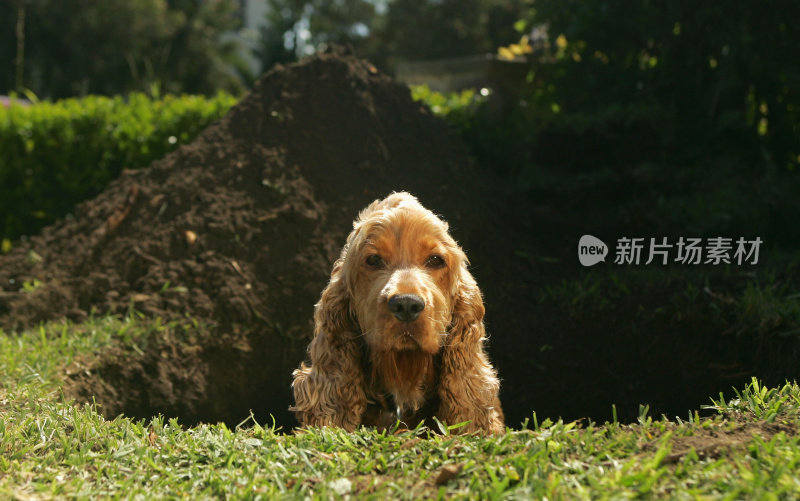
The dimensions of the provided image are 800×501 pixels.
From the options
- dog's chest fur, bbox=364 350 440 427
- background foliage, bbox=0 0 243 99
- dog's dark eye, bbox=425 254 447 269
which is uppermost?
background foliage, bbox=0 0 243 99

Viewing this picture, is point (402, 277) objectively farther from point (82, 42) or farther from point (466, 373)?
point (82, 42)

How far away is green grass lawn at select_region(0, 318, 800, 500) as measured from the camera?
2.06 meters

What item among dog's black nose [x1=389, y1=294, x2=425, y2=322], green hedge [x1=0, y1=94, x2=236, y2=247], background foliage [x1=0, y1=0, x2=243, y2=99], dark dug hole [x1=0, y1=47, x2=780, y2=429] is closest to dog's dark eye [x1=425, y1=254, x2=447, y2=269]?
dog's black nose [x1=389, y1=294, x2=425, y2=322]

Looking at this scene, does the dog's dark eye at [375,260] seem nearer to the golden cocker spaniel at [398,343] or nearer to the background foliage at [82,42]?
the golden cocker spaniel at [398,343]

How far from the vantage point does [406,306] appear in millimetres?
2922

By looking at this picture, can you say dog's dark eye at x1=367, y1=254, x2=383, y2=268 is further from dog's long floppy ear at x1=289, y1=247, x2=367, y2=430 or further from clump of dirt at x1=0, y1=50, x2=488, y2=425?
clump of dirt at x1=0, y1=50, x2=488, y2=425

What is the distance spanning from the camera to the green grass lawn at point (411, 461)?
2.06 metres

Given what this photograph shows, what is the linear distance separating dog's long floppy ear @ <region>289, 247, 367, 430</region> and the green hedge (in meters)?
5.21

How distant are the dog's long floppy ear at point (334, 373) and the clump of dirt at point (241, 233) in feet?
4.45

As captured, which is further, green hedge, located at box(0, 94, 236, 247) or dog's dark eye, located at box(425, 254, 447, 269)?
green hedge, located at box(0, 94, 236, 247)

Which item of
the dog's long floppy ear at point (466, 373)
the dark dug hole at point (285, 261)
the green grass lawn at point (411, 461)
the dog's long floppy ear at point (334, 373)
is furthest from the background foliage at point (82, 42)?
the green grass lawn at point (411, 461)

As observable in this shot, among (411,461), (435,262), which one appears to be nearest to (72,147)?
(435,262)

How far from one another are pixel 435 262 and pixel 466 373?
2.22 ft

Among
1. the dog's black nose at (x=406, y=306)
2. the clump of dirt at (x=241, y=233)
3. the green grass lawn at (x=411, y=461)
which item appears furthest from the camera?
the clump of dirt at (x=241, y=233)
